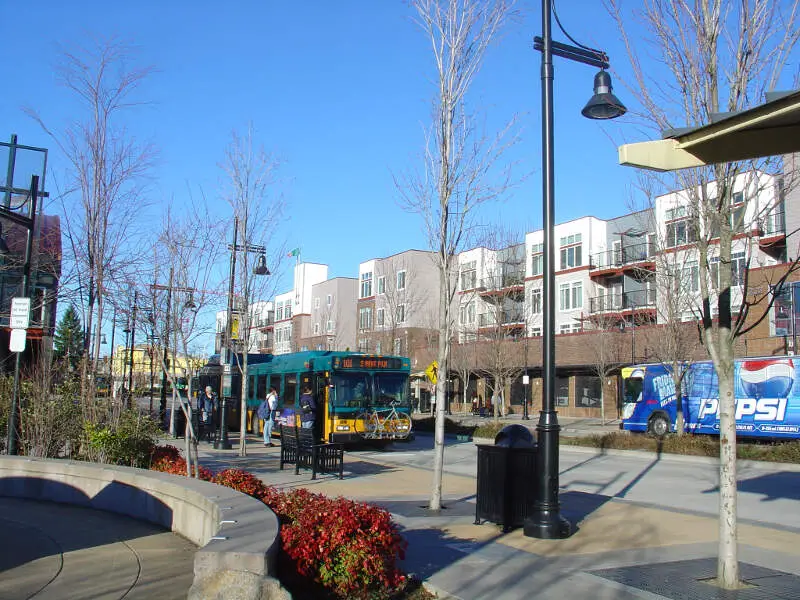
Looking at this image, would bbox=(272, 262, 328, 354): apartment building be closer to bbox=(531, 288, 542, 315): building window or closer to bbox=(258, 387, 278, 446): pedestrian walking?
bbox=(531, 288, 542, 315): building window

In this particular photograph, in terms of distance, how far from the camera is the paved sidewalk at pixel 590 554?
6324 millimetres

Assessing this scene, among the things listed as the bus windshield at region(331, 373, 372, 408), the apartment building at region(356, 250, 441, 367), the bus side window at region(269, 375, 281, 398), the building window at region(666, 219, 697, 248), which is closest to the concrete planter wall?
the bus windshield at region(331, 373, 372, 408)

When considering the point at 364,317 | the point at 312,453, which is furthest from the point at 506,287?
the point at 312,453

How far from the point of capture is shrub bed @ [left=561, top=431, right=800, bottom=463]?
59.5 ft

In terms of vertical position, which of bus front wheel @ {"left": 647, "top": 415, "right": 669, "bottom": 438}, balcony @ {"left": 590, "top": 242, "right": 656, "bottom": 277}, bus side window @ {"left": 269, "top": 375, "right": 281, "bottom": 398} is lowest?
bus front wheel @ {"left": 647, "top": 415, "right": 669, "bottom": 438}

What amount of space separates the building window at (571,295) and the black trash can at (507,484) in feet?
139

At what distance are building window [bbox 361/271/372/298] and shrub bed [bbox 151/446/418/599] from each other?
6354 cm

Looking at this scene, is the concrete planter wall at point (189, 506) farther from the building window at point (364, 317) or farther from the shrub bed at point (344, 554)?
the building window at point (364, 317)

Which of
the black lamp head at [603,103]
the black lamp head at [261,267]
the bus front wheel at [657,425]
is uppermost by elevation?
the black lamp head at [603,103]

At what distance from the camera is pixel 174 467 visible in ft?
32.8

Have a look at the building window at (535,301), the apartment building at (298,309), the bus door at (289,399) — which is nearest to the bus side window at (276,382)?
the bus door at (289,399)

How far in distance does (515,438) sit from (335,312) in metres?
64.4

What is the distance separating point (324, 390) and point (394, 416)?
2.28 metres

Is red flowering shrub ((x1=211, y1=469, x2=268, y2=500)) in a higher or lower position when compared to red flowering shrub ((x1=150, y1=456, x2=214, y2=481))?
higher
